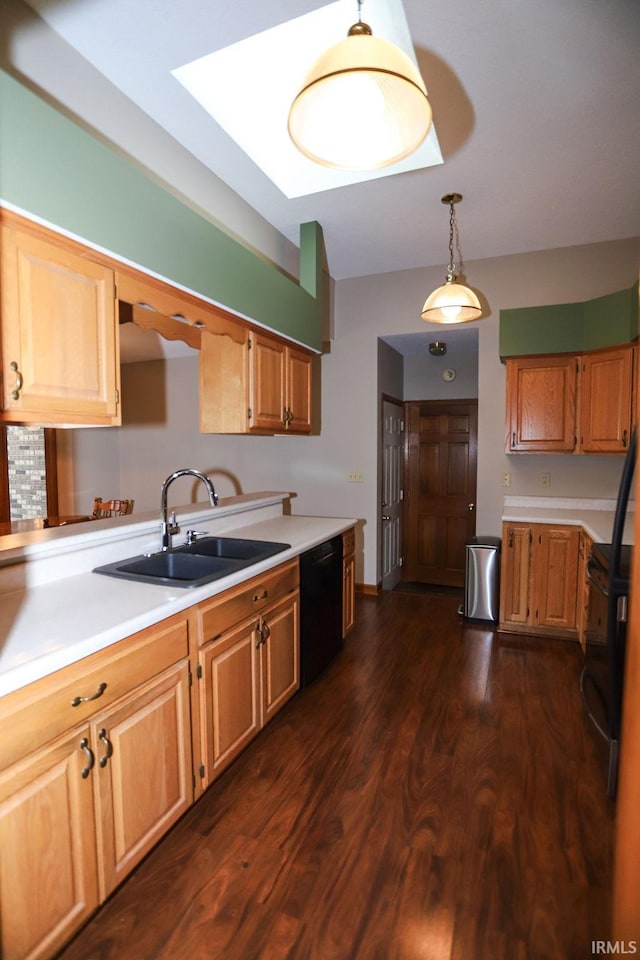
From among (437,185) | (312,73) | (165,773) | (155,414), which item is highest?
(437,185)

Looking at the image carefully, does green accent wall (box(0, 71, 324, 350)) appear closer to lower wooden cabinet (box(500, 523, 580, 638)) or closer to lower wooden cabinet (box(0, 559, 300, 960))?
lower wooden cabinet (box(0, 559, 300, 960))

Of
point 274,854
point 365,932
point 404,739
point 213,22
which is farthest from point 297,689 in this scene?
point 213,22

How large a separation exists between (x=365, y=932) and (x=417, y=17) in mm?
3190

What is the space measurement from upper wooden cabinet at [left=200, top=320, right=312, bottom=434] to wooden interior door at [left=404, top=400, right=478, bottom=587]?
8.43ft

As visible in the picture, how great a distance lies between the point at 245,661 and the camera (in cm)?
210

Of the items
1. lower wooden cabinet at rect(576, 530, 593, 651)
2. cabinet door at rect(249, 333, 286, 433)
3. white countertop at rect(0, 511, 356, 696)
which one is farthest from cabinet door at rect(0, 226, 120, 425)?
lower wooden cabinet at rect(576, 530, 593, 651)

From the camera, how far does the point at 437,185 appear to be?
298cm

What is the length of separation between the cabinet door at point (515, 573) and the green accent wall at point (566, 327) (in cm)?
140

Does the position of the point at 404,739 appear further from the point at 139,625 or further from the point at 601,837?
the point at 139,625

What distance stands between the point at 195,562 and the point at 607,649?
192cm

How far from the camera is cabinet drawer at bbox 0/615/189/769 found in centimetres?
114

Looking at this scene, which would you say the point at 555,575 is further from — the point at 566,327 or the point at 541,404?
the point at 566,327

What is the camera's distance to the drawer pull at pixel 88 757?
4.32ft

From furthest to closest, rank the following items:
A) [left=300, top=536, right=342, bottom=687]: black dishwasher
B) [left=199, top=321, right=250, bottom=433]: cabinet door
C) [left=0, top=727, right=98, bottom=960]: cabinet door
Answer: [left=199, top=321, right=250, bottom=433]: cabinet door
[left=300, top=536, right=342, bottom=687]: black dishwasher
[left=0, top=727, right=98, bottom=960]: cabinet door
